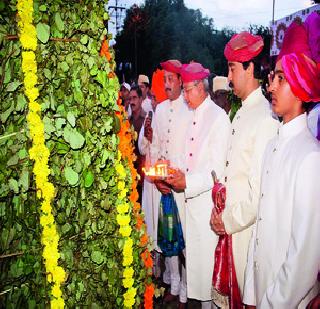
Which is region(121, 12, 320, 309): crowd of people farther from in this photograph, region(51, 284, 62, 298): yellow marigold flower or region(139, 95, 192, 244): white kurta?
region(51, 284, 62, 298): yellow marigold flower

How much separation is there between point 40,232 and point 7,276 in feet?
1.10

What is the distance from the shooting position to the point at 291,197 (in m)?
2.67

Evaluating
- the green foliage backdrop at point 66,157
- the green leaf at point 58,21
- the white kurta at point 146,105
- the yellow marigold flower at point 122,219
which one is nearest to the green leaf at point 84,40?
the green foliage backdrop at point 66,157

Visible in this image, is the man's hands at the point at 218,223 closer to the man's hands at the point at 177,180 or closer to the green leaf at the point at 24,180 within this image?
the man's hands at the point at 177,180

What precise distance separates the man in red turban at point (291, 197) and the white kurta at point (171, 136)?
2.19m

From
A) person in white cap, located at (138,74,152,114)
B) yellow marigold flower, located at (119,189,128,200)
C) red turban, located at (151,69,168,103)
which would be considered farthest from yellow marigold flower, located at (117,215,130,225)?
person in white cap, located at (138,74,152,114)

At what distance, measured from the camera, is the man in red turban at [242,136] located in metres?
3.57

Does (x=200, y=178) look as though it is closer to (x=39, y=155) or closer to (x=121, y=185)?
(x=121, y=185)

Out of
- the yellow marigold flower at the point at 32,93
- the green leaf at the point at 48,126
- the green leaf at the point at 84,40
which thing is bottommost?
the green leaf at the point at 48,126

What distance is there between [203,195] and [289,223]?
194 centimetres

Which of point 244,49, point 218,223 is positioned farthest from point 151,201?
point 244,49

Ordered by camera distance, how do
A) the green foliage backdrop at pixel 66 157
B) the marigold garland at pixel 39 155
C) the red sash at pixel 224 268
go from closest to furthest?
the marigold garland at pixel 39 155, the green foliage backdrop at pixel 66 157, the red sash at pixel 224 268

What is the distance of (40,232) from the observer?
231 cm

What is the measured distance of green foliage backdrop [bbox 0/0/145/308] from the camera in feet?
7.29
